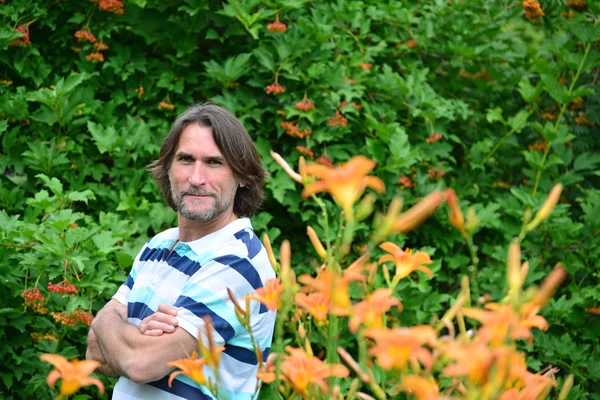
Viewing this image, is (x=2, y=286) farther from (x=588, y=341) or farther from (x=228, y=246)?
(x=588, y=341)

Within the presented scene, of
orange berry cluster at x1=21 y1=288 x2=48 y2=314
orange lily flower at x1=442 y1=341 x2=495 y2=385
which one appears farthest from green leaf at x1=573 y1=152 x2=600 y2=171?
orange lily flower at x1=442 y1=341 x2=495 y2=385

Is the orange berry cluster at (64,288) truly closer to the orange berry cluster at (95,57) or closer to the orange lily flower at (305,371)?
the orange berry cluster at (95,57)

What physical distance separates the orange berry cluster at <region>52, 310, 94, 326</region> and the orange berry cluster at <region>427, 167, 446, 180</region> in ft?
7.09

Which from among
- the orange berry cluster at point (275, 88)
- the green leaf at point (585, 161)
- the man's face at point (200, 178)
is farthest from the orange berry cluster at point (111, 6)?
the green leaf at point (585, 161)

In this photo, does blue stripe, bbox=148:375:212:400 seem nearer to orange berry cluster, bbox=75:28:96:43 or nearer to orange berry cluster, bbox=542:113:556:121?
orange berry cluster, bbox=75:28:96:43

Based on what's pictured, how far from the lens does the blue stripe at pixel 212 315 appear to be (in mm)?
2211

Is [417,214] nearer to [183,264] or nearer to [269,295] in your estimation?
[269,295]

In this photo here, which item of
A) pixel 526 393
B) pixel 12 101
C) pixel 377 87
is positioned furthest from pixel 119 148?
pixel 526 393

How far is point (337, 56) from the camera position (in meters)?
4.36

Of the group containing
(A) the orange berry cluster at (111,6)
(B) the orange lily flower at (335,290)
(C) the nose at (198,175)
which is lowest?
(C) the nose at (198,175)

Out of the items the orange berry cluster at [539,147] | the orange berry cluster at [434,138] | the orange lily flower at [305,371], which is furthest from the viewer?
the orange berry cluster at [539,147]

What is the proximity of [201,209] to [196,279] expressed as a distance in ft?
1.06

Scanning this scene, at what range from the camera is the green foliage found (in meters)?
3.87

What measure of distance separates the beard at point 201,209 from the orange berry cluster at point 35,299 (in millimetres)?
932
